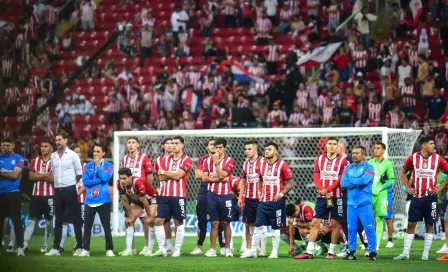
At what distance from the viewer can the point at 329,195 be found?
16234 millimetres

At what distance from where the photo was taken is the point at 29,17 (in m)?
34.2

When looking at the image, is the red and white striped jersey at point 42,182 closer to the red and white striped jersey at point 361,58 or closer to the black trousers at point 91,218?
the black trousers at point 91,218

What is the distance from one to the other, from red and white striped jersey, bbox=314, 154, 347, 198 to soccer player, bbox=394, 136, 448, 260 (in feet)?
3.44

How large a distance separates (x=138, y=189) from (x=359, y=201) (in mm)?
3842

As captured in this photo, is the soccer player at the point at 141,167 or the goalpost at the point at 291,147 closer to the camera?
the soccer player at the point at 141,167

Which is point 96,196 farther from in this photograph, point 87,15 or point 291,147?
point 87,15

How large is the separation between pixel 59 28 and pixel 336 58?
35.7 feet

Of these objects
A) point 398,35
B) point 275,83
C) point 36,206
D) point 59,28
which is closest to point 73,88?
point 59,28

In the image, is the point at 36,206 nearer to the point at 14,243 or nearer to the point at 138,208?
the point at 14,243

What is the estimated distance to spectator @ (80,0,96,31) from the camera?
Answer: 35.0 m

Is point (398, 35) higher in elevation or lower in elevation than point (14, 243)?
higher

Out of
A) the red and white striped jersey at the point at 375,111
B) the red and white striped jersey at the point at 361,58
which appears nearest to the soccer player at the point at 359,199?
the red and white striped jersey at the point at 375,111

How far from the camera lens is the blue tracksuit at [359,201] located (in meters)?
15.6

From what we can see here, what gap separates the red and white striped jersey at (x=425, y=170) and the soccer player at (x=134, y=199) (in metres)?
4.41
